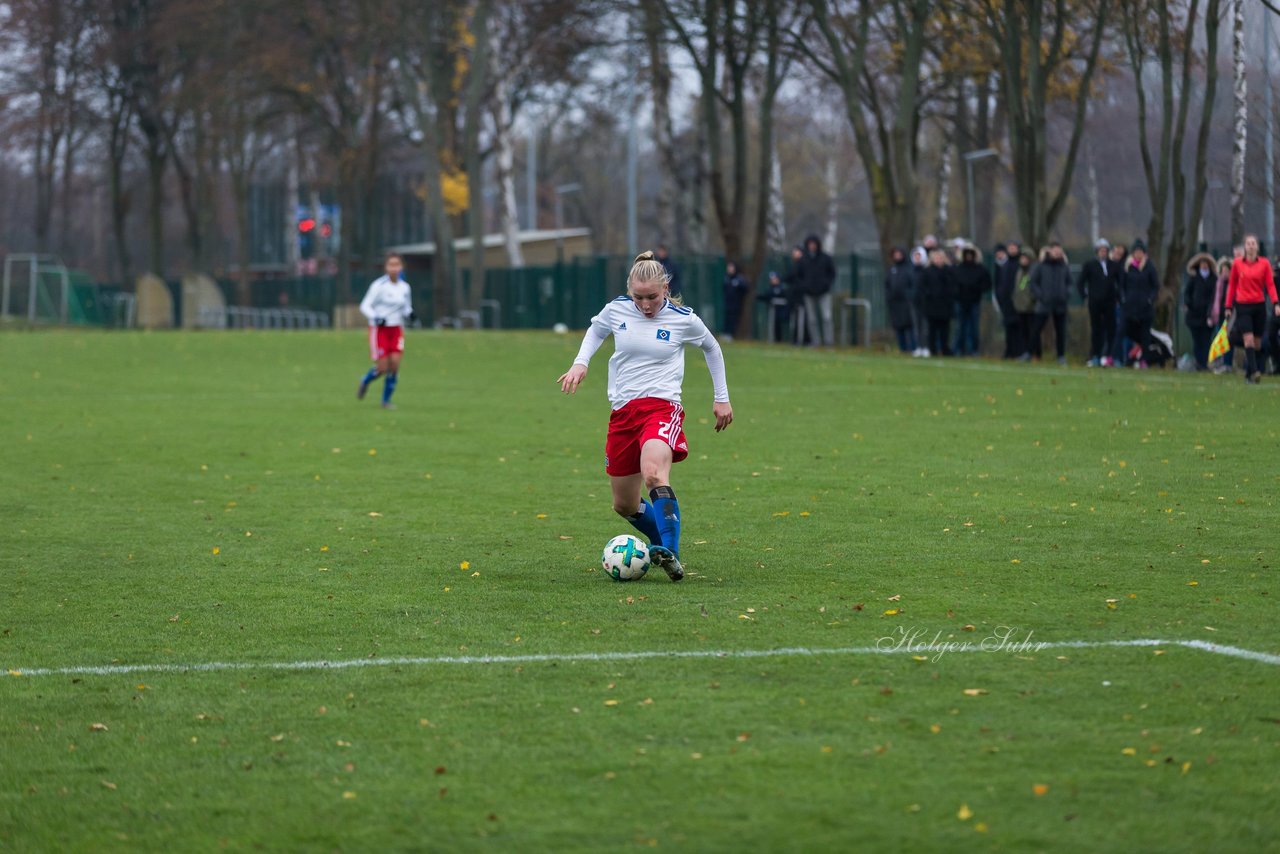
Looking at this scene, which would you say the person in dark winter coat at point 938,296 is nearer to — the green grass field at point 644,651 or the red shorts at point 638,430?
the green grass field at point 644,651

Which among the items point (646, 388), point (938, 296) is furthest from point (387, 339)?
point (646, 388)

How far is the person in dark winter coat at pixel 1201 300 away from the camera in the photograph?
83.8 feet

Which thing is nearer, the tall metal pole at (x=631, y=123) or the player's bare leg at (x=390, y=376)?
the player's bare leg at (x=390, y=376)

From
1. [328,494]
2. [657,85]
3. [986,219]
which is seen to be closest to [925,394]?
[328,494]

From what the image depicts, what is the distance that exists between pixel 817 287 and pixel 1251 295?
43.5 feet

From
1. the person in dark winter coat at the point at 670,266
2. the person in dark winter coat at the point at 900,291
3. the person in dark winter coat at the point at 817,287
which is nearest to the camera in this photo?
the person in dark winter coat at the point at 900,291

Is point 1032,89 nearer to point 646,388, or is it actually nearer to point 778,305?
point 778,305

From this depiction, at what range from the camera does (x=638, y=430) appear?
30.9 ft

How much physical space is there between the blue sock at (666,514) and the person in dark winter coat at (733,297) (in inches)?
1166

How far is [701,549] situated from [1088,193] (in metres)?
60.5

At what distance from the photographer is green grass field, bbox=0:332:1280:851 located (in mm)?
5145

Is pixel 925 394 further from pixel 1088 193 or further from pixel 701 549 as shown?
pixel 1088 193

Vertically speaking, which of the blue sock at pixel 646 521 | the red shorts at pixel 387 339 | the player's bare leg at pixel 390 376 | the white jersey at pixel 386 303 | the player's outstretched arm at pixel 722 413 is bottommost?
the blue sock at pixel 646 521

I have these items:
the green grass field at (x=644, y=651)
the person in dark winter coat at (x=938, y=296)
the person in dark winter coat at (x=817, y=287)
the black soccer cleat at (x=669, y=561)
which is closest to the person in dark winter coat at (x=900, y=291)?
the person in dark winter coat at (x=938, y=296)
